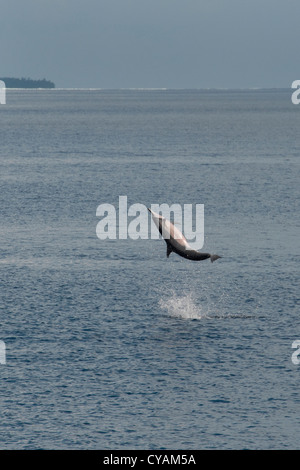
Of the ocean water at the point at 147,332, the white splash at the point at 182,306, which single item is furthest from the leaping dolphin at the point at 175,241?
the white splash at the point at 182,306

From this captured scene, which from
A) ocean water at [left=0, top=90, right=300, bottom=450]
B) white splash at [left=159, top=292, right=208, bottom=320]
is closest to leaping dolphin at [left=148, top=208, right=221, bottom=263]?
ocean water at [left=0, top=90, right=300, bottom=450]

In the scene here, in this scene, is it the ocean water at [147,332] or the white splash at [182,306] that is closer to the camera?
the ocean water at [147,332]

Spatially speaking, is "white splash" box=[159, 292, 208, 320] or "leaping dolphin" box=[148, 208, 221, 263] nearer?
"leaping dolphin" box=[148, 208, 221, 263]

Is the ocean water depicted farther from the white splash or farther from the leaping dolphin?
the leaping dolphin

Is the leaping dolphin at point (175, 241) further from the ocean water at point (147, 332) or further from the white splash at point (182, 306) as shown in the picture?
the white splash at point (182, 306)

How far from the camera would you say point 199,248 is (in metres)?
72.3

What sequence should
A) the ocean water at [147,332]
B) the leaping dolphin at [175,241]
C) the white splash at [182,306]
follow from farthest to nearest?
the white splash at [182,306] < the leaping dolphin at [175,241] < the ocean water at [147,332]

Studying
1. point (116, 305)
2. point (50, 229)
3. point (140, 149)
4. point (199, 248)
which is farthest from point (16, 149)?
point (116, 305)

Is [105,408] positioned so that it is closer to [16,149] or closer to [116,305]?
[116,305]

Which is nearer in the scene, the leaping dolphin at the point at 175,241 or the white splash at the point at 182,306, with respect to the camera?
the leaping dolphin at the point at 175,241

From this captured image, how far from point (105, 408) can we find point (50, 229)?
147 feet

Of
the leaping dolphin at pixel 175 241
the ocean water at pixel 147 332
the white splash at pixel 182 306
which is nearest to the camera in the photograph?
the ocean water at pixel 147 332

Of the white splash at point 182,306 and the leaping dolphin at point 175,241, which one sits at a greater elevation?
the white splash at point 182,306

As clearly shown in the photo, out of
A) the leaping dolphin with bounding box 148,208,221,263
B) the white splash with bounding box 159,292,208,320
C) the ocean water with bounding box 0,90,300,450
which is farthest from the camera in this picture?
the white splash with bounding box 159,292,208,320
